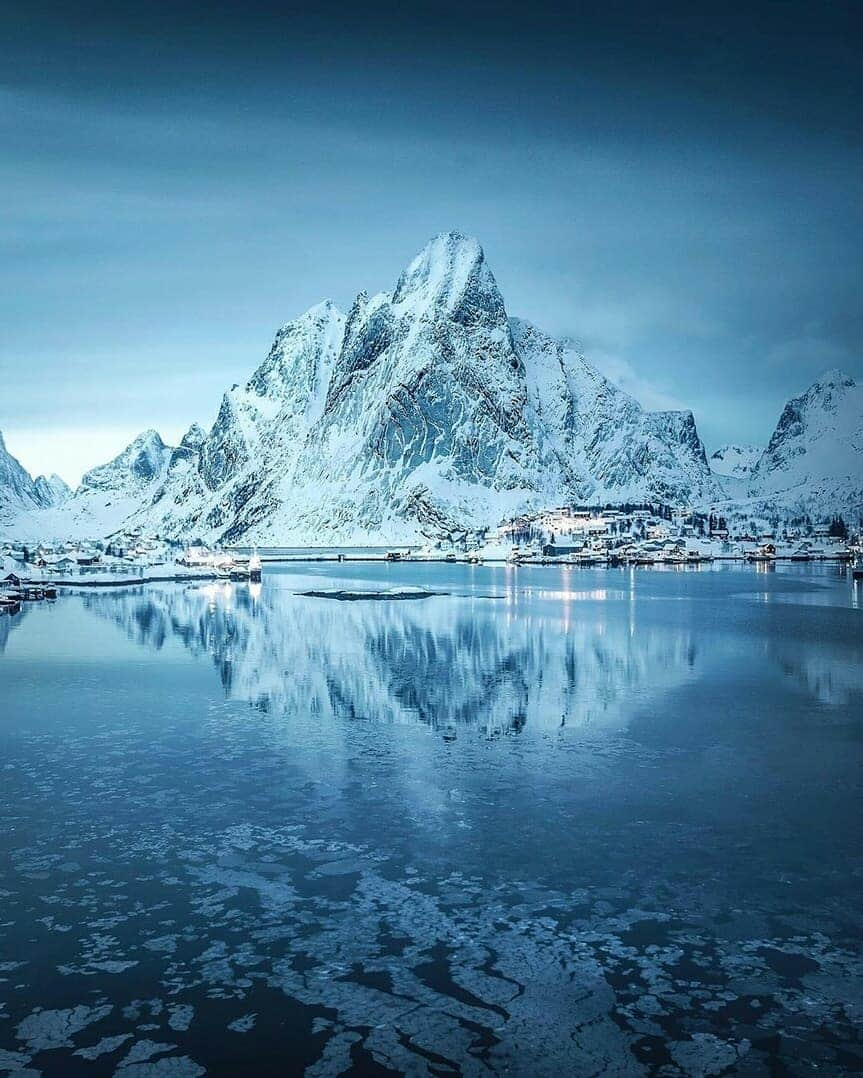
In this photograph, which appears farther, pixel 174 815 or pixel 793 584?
pixel 793 584

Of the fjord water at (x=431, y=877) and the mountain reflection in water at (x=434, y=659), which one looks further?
the mountain reflection in water at (x=434, y=659)

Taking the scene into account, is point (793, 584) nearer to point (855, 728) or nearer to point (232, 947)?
point (855, 728)

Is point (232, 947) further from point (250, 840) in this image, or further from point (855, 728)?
point (855, 728)

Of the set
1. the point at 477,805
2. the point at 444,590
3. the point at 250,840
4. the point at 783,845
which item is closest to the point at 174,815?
the point at 250,840

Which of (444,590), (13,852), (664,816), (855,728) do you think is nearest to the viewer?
(13,852)

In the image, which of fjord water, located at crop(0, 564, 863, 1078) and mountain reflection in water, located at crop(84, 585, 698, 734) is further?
mountain reflection in water, located at crop(84, 585, 698, 734)

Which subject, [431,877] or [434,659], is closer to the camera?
[431,877]

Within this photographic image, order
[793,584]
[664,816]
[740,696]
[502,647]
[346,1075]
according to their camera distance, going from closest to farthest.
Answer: [346,1075]
[664,816]
[740,696]
[502,647]
[793,584]
